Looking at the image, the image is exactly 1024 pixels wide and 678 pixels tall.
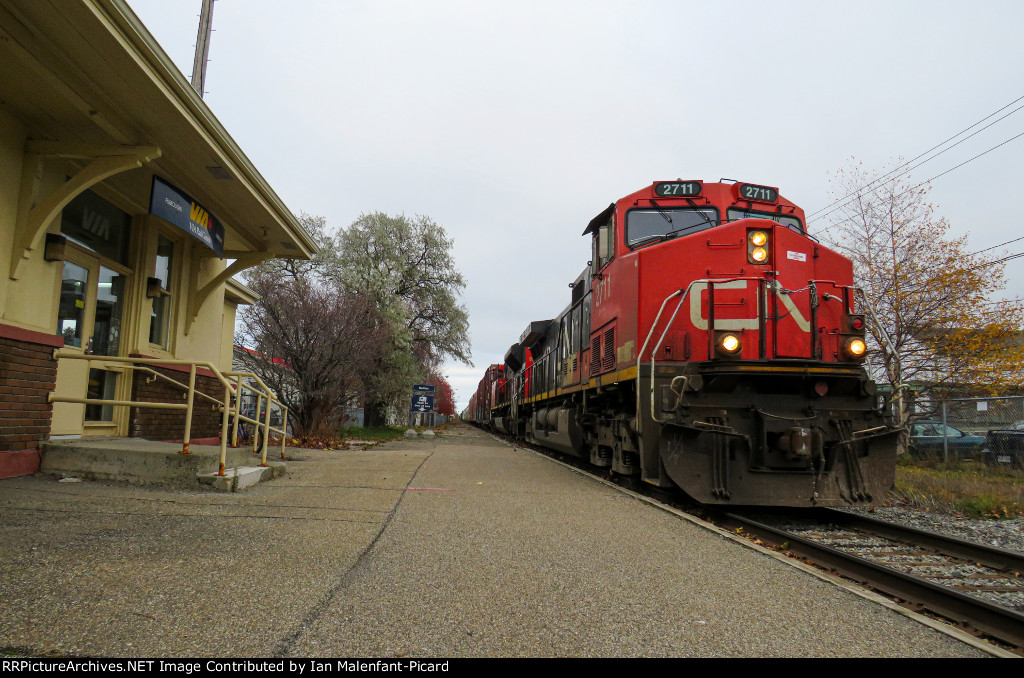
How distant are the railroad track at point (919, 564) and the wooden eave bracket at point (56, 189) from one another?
21.9 ft

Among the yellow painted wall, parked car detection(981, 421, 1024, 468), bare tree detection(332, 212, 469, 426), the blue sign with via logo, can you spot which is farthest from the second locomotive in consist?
bare tree detection(332, 212, 469, 426)

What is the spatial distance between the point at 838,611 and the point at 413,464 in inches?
300

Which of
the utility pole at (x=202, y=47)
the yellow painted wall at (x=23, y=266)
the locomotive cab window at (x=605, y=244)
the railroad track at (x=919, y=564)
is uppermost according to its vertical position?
the utility pole at (x=202, y=47)

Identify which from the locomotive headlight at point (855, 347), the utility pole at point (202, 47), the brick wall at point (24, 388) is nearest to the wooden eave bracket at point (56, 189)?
the brick wall at point (24, 388)

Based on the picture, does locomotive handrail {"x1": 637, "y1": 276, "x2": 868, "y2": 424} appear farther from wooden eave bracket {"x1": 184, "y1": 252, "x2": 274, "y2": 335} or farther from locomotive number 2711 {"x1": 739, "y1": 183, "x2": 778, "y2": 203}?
wooden eave bracket {"x1": 184, "y1": 252, "x2": 274, "y2": 335}

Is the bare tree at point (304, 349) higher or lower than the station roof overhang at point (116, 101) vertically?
lower

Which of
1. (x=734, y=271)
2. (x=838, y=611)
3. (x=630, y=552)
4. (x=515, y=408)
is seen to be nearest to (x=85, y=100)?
(x=630, y=552)

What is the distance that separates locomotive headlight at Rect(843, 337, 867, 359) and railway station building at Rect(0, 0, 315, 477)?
Result: 660 centimetres

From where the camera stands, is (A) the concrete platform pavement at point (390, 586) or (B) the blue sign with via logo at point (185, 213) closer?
(A) the concrete platform pavement at point (390, 586)

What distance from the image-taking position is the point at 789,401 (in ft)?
19.7

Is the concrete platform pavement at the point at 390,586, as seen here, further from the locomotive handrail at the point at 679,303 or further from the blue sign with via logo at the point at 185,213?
the blue sign with via logo at the point at 185,213

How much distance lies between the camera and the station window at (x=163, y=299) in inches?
331

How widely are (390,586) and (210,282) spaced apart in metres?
7.23

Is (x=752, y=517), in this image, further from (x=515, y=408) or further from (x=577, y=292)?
(x=515, y=408)
